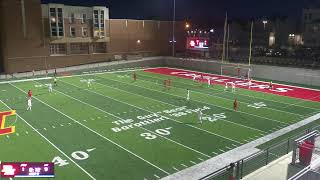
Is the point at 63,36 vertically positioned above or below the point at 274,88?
above

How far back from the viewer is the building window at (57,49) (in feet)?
145

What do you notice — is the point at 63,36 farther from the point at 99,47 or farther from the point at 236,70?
the point at 236,70

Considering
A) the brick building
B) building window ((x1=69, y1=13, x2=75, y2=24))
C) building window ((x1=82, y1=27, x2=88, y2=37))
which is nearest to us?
the brick building

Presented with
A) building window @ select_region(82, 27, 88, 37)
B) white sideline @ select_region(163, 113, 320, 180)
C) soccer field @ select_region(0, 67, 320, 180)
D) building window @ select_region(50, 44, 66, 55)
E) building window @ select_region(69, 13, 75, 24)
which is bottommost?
white sideline @ select_region(163, 113, 320, 180)

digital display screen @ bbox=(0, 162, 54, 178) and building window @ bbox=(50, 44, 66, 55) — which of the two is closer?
digital display screen @ bbox=(0, 162, 54, 178)

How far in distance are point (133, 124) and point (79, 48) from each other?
29998mm

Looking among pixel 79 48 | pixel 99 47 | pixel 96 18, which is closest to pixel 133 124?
pixel 79 48

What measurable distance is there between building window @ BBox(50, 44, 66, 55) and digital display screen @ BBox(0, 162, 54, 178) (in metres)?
38.4

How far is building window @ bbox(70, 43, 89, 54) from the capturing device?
4612cm

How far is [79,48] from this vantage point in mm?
46781

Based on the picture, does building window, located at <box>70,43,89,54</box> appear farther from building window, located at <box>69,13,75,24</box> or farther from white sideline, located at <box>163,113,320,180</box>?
white sideline, located at <box>163,113,320,180</box>

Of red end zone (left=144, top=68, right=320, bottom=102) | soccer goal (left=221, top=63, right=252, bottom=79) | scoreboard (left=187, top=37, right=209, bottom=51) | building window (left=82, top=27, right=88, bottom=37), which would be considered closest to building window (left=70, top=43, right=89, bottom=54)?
building window (left=82, top=27, right=88, bottom=37)

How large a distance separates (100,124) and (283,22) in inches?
2695

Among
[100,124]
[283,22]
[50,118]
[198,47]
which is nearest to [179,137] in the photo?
[100,124]
